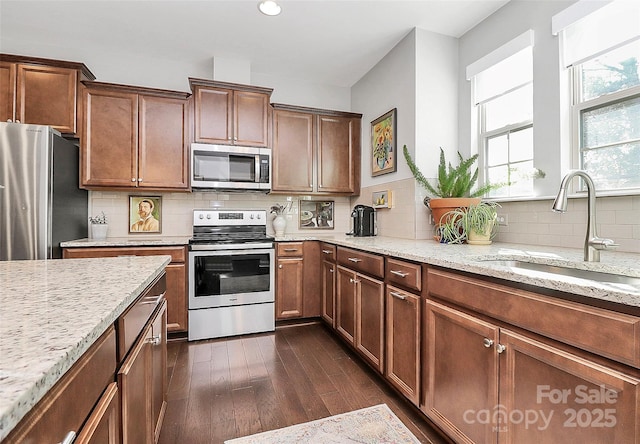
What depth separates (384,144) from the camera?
3229 millimetres

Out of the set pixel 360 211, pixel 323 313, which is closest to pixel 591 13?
pixel 360 211

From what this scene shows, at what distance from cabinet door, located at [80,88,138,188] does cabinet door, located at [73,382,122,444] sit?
266 centimetres

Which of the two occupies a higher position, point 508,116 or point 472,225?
point 508,116

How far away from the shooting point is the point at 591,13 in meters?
1.80

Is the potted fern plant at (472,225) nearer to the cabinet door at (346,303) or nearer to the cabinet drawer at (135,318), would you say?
the cabinet door at (346,303)

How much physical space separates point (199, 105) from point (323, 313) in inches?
95.4

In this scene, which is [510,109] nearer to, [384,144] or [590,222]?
[384,144]

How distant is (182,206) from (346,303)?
6.78 feet

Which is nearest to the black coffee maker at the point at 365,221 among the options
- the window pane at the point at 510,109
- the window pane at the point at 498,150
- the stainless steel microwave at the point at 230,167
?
the stainless steel microwave at the point at 230,167

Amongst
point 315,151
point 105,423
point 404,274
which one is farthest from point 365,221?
point 105,423

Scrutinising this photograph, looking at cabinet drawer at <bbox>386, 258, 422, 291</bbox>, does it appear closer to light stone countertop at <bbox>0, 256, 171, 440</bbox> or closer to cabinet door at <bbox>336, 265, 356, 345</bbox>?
cabinet door at <bbox>336, 265, 356, 345</bbox>

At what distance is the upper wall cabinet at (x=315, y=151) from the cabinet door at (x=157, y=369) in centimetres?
213

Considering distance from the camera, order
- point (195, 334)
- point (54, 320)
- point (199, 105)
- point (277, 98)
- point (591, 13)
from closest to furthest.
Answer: point (54, 320) → point (591, 13) → point (195, 334) → point (199, 105) → point (277, 98)

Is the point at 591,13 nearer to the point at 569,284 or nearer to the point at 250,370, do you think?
the point at 569,284
